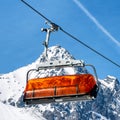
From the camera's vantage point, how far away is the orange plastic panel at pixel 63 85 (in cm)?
1975

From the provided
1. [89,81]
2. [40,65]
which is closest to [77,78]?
[89,81]

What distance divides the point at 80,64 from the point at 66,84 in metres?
1.34

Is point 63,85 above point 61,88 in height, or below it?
above

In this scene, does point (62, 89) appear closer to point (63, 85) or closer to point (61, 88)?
point (61, 88)

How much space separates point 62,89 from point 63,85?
0.20 m

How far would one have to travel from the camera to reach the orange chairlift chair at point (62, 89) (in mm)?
19609

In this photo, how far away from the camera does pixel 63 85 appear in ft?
65.5

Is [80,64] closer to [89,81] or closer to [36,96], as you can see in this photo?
[89,81]

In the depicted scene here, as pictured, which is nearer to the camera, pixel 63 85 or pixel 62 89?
pixel 62 89

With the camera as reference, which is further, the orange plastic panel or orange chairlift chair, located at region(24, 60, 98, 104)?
the orange plastic panel

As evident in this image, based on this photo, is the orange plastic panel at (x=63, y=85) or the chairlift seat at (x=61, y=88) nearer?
the chairlift seat at (x=61, y=88)

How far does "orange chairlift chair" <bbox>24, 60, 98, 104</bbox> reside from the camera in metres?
19.6

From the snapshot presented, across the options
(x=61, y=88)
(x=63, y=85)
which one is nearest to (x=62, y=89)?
(x=61, y=88)

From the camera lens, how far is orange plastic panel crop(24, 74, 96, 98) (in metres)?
19.8
